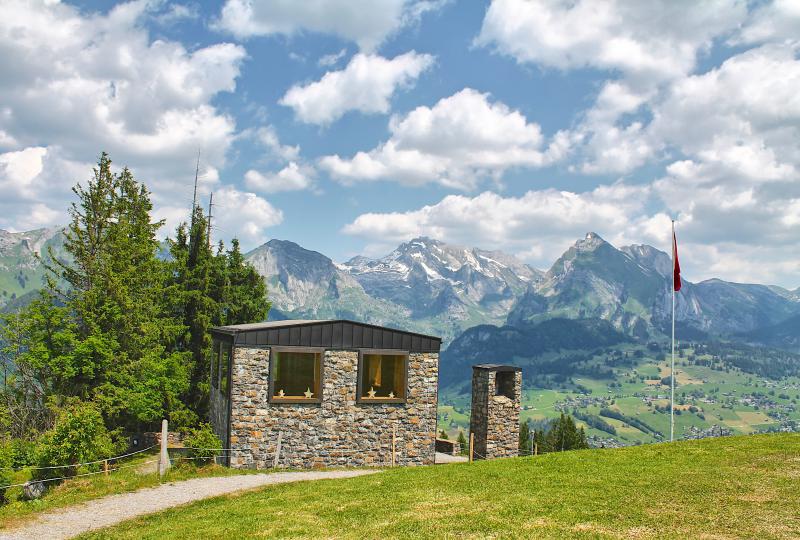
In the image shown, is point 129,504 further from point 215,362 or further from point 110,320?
point 110,320

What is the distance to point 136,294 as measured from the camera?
1453 inches

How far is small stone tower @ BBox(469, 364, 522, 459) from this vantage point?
31.5 meters

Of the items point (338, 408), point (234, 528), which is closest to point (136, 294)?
point (338, 408)

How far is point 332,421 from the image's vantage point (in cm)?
2741

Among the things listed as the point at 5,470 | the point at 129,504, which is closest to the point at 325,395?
the point at 129,504

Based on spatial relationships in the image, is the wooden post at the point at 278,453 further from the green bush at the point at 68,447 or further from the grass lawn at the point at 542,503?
the green bush at the point at 68,447

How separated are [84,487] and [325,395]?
10443mm

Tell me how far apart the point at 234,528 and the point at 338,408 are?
13202 millimetres

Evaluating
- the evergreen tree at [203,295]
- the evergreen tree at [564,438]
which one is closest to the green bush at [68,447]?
the evergreen tree at [203,295]

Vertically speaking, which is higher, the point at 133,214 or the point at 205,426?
the point at 133,214

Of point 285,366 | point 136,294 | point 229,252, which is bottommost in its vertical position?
point 285,366

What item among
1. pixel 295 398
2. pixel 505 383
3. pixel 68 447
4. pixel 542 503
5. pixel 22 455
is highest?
pixel 505 383

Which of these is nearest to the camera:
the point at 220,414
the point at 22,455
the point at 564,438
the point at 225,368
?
the point at 22,455

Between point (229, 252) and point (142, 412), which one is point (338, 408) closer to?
point (142, 412)
